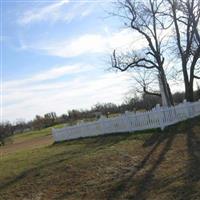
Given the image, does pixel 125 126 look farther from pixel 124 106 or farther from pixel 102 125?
pixel 124 106

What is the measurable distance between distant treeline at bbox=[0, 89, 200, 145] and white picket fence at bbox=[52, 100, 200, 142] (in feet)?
80.0

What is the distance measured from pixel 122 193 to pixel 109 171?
93.4 inches

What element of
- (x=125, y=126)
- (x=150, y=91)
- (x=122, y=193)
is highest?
(x=150, y=91)

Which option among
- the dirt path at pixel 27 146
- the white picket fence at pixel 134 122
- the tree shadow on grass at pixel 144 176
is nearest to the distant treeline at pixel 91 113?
the dirt path at pixel 27 146

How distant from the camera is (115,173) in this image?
1288cm

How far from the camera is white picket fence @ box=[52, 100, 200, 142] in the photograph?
67.9 feet

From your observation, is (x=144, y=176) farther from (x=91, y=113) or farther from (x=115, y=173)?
(x=91, y=113)

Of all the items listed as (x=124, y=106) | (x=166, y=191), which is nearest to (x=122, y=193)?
(x=166, y=191)

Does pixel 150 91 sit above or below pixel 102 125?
above

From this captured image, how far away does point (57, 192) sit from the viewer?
11.8 meters

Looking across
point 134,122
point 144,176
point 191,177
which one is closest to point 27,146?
point 134,122

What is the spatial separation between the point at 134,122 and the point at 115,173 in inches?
343

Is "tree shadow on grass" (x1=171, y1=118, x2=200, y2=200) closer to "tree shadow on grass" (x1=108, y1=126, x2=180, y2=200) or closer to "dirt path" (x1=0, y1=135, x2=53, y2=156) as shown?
"tree shadow on grass" (x1=108, y1=126, x2=180, y2=200)

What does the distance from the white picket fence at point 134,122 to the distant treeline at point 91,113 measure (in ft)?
80.0
